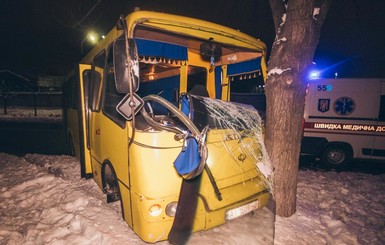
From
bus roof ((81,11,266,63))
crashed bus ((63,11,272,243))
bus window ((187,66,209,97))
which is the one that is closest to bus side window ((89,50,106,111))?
crashed bus ((63,11,272,243))

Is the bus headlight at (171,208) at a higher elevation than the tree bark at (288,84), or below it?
below

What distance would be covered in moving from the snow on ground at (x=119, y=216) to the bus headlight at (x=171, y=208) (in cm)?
46

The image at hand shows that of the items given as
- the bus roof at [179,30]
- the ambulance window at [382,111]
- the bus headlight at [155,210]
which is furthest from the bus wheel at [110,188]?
the ambulance window at [382,111]

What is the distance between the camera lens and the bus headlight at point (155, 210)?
2738 millimetres

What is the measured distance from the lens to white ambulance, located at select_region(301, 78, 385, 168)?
7.25 m

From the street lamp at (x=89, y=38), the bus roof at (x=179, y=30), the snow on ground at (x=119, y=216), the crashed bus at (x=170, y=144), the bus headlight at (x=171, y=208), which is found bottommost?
the snow on ground at (x=119, y=216)

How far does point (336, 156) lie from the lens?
25.5 ft

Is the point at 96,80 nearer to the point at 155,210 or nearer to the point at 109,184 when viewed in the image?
the point at 109,184

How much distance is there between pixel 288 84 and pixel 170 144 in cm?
215

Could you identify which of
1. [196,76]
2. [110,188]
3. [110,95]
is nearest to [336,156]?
[196,76]

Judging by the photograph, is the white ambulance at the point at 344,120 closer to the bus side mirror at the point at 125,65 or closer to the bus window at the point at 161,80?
the bus window at the point at 161,80

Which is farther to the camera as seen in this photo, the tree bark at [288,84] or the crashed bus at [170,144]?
the tree bark at [288,84]

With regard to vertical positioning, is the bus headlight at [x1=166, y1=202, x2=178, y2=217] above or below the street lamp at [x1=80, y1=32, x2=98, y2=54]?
below

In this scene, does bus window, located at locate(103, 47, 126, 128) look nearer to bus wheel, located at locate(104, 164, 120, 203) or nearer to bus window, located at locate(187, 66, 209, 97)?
bus wheel, located at locate(104, 164, 120, 203)
